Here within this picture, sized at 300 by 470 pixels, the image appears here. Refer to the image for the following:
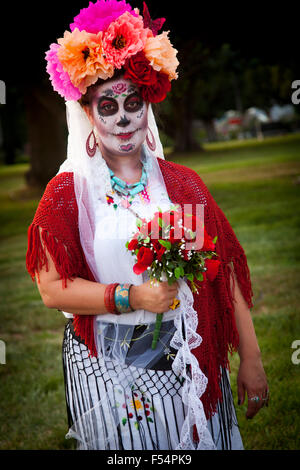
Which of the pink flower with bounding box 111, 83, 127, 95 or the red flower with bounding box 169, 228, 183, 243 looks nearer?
the red flower with bounding box 169, 228, 183, 243

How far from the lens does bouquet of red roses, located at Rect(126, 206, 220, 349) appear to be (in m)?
1.84

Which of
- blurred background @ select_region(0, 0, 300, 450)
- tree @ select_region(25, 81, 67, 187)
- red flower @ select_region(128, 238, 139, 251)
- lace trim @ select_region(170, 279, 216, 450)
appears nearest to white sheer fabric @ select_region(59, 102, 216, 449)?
lace trim @ select_region(170, 279, 216, 450)

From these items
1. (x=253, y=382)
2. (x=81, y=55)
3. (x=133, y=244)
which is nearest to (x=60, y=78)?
(x=81, y=55)

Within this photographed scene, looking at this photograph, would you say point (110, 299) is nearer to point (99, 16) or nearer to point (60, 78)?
point (60, 78)

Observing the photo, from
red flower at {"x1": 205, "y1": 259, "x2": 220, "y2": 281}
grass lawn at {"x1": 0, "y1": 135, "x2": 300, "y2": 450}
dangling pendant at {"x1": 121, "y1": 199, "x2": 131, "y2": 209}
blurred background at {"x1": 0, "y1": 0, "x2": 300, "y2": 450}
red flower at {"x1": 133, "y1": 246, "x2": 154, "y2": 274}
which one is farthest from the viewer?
blurred background at {"x1": 0, "y1": 0, "x2": 300, "y2": 450}

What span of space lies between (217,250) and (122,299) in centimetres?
58

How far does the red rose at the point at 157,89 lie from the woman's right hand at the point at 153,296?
867 millimetres

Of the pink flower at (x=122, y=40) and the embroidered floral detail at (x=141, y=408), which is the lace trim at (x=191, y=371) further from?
the pink flower at (x=122, y=40)

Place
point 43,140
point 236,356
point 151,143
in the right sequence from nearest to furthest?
point 151,143, point 236,356, point 43,140

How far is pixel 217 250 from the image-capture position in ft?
7.70

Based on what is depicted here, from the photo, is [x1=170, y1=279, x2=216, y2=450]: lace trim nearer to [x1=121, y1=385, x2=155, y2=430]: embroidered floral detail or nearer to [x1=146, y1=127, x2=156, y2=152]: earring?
[x1=121, y1=385, x2=155, y2=430]: embroidered floral detail

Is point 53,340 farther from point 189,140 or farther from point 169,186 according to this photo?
point 189,140
